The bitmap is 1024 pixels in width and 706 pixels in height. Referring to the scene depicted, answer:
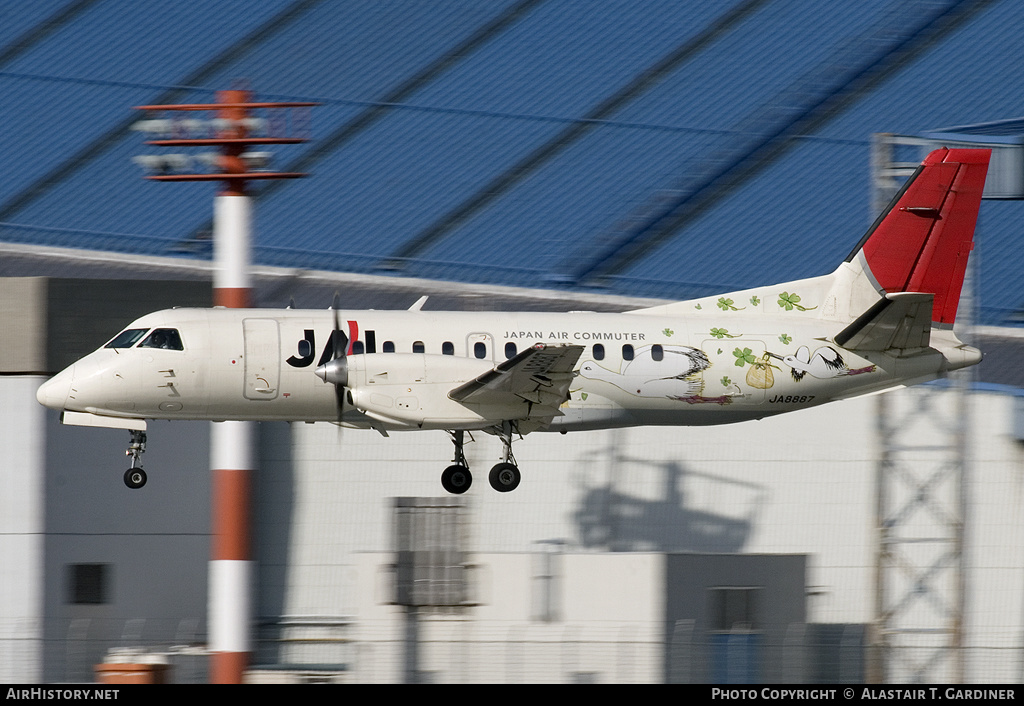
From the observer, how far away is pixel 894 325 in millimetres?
20156

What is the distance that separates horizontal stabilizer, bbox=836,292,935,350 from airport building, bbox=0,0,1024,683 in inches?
65.3

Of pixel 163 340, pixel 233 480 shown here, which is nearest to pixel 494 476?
pixel 163 340

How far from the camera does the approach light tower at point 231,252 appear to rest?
23.8m

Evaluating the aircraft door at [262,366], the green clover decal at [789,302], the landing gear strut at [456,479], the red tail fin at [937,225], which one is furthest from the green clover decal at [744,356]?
the aircraft door at [262,366]

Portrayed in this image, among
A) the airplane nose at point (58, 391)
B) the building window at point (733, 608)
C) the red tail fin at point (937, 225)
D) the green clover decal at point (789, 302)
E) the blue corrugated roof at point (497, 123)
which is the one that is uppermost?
the blue corrugated roof at point (497, 123)

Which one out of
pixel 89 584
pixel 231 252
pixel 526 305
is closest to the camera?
pixel 231 252

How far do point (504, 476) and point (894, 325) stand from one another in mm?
6367

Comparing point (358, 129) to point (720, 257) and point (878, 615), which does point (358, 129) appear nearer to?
point (720, 257)

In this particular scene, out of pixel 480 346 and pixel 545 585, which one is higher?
pixel 480 346

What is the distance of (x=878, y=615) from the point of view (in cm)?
2261

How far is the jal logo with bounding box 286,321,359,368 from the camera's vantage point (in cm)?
1930

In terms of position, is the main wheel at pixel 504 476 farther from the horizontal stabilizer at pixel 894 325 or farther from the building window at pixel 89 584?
the building window at pixel 89 584

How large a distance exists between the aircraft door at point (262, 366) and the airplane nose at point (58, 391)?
2.60 m

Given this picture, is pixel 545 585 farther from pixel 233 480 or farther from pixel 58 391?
pixel 58 391
